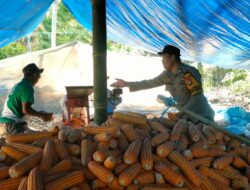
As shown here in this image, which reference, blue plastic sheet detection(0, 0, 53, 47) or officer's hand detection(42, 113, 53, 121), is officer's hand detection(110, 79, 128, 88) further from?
blue plastic sheet detection(0, 0, 53, 47)

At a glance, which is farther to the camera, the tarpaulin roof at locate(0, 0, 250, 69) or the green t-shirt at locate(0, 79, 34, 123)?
the tarpaulin roof at locate(0, 0, 250, 69)

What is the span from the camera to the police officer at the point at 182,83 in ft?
16.7

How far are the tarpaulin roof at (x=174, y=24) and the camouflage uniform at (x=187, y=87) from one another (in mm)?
1680

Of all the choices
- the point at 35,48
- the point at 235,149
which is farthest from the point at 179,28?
the point at 35,48

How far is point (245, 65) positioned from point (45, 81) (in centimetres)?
827

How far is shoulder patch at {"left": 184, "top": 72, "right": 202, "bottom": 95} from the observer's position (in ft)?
16.4

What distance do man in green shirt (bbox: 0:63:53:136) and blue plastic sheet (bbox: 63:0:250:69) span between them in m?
2.73

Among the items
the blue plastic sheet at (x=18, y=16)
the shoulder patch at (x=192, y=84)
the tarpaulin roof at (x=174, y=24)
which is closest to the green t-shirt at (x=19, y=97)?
the blue plastic sheet at (x=18, y=16)

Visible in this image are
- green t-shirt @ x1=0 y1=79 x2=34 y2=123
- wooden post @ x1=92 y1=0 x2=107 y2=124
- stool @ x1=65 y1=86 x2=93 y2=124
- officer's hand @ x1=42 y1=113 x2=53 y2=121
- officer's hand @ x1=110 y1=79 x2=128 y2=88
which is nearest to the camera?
wooden post @ x1=92 y1=0 x2=107 y2=124

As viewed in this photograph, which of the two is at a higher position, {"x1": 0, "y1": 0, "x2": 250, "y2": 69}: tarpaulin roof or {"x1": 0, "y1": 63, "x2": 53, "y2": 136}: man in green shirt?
{"x1": 0, "y1": 0, "x2": 250, "y2": 69}: tarpaulin roof

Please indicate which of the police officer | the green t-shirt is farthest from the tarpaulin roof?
the green t-shirt

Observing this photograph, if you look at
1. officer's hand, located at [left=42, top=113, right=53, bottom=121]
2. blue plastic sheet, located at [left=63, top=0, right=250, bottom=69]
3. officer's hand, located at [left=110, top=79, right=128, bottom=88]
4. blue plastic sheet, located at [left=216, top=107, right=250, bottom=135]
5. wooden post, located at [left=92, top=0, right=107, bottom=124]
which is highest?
blue plastic sheet, located at [left=63, top=0, right=250, bottom=69]

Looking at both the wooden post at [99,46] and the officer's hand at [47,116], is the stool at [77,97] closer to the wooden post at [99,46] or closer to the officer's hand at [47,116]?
the officer's hand at [47,116]

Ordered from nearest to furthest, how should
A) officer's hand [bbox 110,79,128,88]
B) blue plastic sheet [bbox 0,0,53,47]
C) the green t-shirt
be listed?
Result: 1. officer's hand [bbox 110,79,128,88]
2. the green t-shirt
3. blue plastic sheet [bbox 0,0,53,47]
